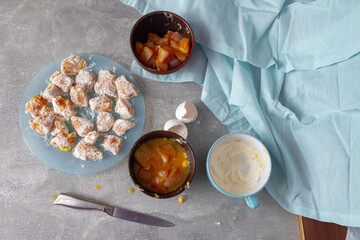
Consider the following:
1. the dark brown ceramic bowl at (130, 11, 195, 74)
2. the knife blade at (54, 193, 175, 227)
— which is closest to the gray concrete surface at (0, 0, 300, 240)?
the knife blade at (54, 193, 175, 227)

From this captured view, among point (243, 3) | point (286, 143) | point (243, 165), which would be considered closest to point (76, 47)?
point (243, 3)

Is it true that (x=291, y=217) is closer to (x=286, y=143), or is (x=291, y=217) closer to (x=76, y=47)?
(x=286, y=143)

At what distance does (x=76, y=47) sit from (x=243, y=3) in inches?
30.3

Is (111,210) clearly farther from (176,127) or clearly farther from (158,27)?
(158,27)

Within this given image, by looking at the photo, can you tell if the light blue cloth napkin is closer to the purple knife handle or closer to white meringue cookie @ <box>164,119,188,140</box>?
white meringue cookie @ <box>164,119,188,140</box>

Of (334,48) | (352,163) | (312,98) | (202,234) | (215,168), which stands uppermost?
(334,48)

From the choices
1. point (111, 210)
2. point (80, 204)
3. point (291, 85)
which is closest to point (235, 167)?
point (291, 85)

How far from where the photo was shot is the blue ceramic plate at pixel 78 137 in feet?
4.05

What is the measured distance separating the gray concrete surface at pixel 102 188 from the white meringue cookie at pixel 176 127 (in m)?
0.06

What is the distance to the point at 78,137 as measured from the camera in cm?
125

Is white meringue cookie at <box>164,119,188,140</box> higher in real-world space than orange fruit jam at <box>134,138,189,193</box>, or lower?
higher

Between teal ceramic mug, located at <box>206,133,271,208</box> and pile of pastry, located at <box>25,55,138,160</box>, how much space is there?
38cm

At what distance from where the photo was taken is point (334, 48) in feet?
3.73

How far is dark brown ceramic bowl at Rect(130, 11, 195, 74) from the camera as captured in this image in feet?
3.83
